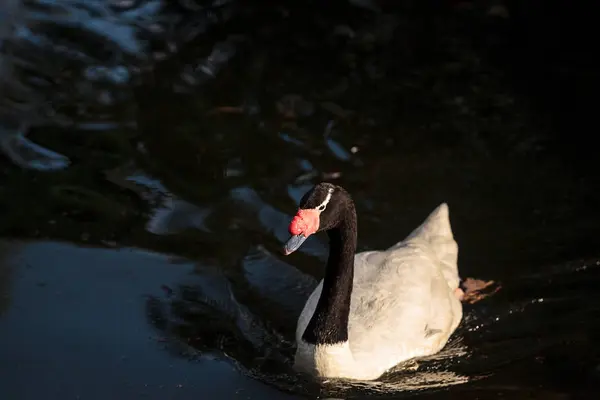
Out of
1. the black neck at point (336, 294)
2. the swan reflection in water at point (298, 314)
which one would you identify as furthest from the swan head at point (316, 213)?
the swan reflection in water at point (298, 314)

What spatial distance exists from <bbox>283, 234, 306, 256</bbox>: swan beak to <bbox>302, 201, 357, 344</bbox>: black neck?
38cm

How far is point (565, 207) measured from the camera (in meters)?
8.41

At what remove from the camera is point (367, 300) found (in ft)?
22.1

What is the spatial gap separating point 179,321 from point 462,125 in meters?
4.02

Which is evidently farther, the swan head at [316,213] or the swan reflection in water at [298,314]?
the swan reflection in water at [298,314]

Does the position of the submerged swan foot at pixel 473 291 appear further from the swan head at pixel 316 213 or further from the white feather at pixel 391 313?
the swan head at pixel 316 213

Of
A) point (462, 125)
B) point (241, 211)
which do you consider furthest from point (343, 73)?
point (241, 211)

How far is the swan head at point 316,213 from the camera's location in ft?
19.1

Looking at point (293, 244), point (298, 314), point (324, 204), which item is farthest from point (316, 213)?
point (298, 314)

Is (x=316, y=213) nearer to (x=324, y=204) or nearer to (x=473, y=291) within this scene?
(x=324, y=204)

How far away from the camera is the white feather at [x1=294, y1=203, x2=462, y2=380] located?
6.35 meters

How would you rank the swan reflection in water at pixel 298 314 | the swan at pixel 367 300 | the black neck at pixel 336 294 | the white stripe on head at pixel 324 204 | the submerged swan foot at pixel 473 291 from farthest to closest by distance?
1. the submerged swan foot at pixel 473 291
2. the swan reflection in water at pixel 298 314
3. the black neck at pixel 336 294
4. the swan at pixel 367 300
5. the white stripe on head at pixel 324 204

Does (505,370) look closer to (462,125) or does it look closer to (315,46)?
(462,125)

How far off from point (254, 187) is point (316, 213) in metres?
2.86
